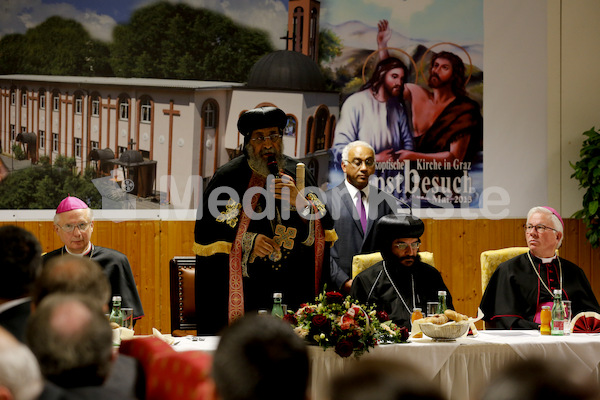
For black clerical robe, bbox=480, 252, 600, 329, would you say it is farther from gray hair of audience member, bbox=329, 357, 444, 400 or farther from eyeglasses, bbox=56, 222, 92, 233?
gray hair of audience member, bbox=329, 357, 444, 400

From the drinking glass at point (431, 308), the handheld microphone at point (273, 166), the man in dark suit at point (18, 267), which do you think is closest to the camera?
the man in dark suit at point (18, 267)

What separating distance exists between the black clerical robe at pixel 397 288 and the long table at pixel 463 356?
491 millimetres

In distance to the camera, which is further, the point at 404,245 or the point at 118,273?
the point at 118,273

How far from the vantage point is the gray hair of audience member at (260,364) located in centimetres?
149

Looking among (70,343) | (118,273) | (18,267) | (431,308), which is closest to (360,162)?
(431,308)

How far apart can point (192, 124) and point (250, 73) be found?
671 mm

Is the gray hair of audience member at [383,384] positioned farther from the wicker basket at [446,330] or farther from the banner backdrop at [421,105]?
the banner backdrop at [421,105]

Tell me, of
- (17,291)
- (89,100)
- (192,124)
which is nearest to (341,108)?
(192,124)

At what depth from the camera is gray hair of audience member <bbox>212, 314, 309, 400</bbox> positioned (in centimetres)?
149

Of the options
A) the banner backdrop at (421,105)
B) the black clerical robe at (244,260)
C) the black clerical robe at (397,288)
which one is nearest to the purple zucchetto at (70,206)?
the black clerical robe at (244,260)

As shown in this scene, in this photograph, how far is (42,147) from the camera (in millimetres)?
6398

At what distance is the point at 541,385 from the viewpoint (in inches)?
47.5

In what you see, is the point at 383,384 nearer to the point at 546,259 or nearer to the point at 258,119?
the point at 258,119

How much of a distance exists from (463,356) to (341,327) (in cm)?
70
